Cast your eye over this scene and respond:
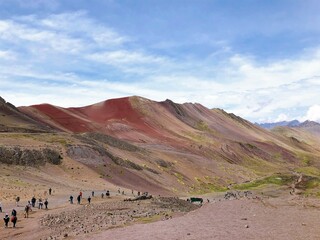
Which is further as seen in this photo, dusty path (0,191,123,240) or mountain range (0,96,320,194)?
mountain range (0,96,320,194)

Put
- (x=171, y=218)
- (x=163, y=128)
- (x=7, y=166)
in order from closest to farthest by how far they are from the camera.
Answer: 1. (x=171, y=218)
2. (x=7, y=166)
3. (x=163, y=128)

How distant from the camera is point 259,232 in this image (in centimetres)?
3831

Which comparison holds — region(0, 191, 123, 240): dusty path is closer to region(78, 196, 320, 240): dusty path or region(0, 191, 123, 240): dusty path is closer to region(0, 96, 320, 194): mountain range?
region(78, 196, 320, 240): dusty path

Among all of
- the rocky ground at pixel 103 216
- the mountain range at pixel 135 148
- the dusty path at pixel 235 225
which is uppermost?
the mountain range at pixel 135 148

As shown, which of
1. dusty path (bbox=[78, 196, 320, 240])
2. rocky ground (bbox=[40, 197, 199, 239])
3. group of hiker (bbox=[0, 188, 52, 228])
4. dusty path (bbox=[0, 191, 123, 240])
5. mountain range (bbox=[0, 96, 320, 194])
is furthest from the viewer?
mountain range (bbox=[0, 96, 320, 194])

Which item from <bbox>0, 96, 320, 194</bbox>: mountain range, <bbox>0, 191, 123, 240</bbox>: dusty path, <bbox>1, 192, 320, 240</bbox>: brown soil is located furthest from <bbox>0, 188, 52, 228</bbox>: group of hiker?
<bbox>0, 96, 320, 194</bbox>: mountain range

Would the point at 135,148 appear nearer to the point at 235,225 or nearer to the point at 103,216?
the point at 103,216

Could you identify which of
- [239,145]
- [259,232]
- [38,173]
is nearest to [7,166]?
[38,173]

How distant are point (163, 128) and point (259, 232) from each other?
153 m

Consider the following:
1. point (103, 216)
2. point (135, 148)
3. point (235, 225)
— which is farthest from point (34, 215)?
point (135, 148)

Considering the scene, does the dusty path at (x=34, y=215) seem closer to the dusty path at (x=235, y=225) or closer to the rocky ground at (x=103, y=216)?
the rocky ground at (x=103, y=216)

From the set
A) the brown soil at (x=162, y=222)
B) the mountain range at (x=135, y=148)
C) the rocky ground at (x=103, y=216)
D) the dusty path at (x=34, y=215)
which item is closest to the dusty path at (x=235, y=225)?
the brown soil at (x=162, y=222)

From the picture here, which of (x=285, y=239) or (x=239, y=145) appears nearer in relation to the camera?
(x=285, y=239)

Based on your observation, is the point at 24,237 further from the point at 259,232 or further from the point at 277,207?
the point at 277,207
